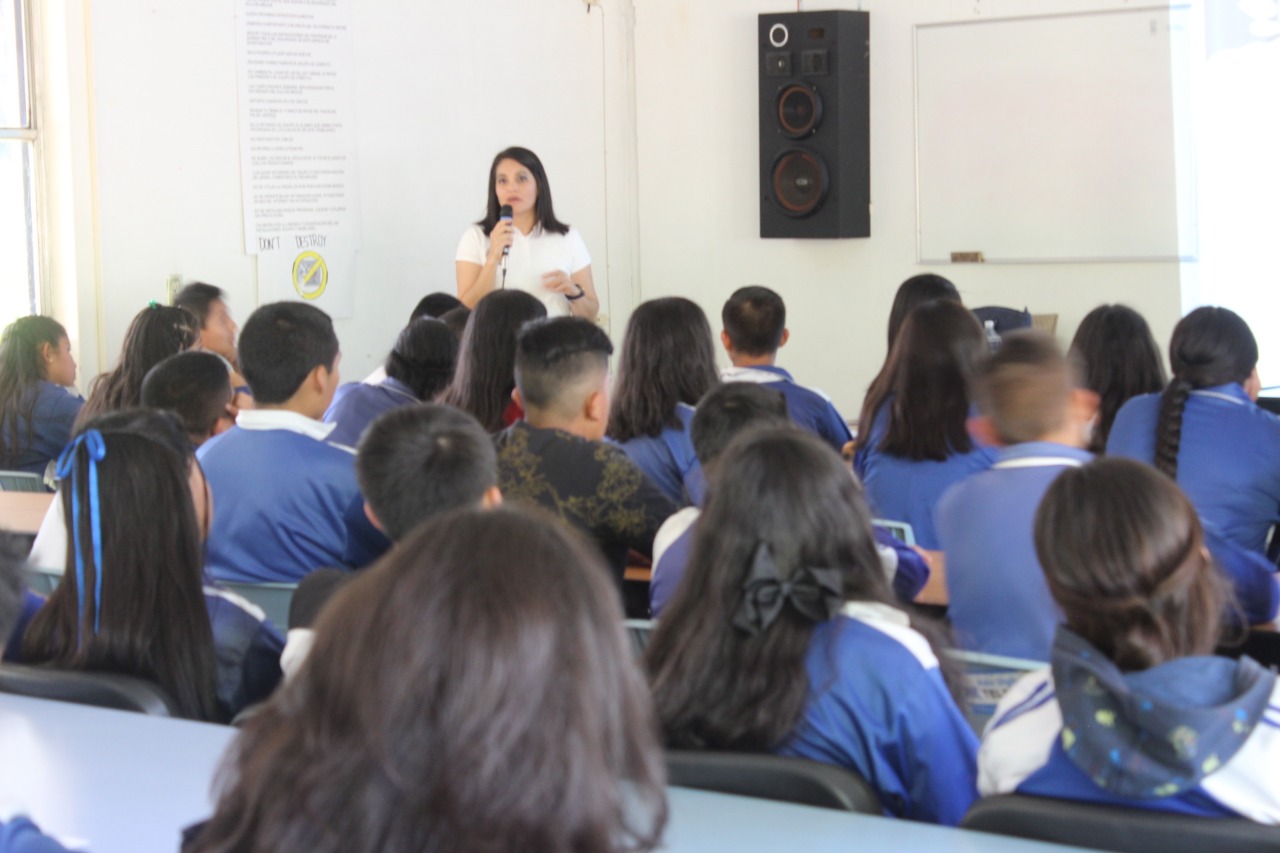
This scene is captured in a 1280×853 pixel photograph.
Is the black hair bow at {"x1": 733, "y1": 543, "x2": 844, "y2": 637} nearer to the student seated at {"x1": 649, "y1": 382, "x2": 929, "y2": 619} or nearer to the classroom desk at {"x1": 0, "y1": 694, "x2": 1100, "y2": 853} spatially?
the classroom desk at {"x1": 0, "y1": 694, "x2": 1100, "y2": 853}

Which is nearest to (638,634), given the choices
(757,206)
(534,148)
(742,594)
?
(742,594)

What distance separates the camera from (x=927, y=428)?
293cm

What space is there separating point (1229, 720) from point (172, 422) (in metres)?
1.76

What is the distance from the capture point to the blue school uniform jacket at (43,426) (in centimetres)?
415

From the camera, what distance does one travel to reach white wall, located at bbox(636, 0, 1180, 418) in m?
6.74

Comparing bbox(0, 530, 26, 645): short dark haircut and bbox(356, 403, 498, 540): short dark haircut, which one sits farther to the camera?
bbox(356, 403, 498, 540): short dark haircut

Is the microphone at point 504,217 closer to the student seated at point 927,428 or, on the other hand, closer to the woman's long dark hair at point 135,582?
the student seated at point 927,428

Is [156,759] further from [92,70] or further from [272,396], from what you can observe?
[92,70]

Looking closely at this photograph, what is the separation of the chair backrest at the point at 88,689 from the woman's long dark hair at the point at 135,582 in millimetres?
119

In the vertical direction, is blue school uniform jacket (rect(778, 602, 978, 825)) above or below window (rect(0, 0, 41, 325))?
below

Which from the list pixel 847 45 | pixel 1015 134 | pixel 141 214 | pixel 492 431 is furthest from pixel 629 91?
pixel 492 431

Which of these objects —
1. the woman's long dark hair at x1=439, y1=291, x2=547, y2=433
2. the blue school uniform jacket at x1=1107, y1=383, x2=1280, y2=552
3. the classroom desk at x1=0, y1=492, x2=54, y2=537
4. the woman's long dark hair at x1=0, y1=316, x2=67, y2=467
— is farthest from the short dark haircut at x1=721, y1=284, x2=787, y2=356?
the woman's long dark hair at x1=0, y1=316, x2=67, y2=467

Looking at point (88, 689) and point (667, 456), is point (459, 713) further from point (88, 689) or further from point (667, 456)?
point (667, 456)

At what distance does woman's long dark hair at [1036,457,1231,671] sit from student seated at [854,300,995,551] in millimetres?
1448
